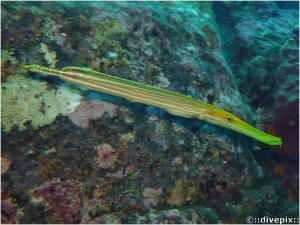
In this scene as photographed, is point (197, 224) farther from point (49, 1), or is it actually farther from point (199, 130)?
point (49, 1)

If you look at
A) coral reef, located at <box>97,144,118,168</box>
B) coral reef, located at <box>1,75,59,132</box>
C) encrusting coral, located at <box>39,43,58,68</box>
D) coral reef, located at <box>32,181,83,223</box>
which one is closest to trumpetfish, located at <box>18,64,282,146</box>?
coral reef, located at <box>1,75,59,132</box>

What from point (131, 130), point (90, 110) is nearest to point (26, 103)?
point (90, 110)

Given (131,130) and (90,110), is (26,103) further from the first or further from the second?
(131,130)

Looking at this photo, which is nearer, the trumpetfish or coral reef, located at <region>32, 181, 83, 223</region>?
the trumpetfish

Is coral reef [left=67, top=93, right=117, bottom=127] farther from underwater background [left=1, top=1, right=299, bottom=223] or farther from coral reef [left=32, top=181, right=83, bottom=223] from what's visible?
coral reef [left=32, top=181, right=83, bottom=223]

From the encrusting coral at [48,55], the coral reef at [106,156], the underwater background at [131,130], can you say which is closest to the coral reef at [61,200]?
the underwater background at [131,130]
